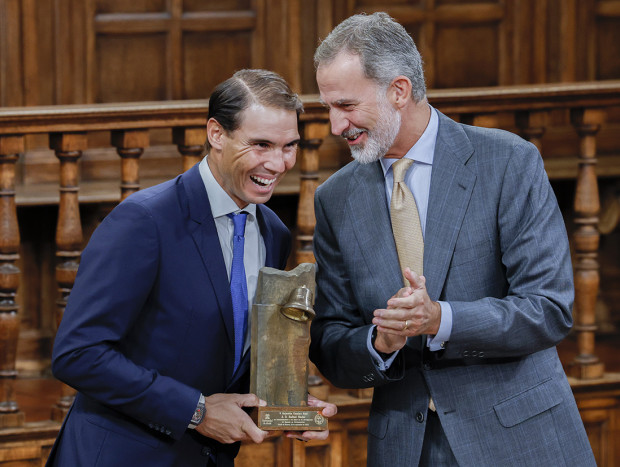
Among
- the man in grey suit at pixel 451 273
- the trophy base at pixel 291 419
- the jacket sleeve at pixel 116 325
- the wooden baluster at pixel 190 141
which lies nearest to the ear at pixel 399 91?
the man in grey suit at pixel 451 273

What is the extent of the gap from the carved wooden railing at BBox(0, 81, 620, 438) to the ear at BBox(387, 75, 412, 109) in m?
1.15

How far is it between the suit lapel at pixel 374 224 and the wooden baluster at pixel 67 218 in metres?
1.30

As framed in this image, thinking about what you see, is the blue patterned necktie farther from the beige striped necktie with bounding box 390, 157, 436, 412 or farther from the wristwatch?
the beige striped necktie with bounding box 390, 157, 436, 412

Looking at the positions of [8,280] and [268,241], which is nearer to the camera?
[268,241]

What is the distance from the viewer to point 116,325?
7.52 ft

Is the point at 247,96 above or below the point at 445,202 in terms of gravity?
above

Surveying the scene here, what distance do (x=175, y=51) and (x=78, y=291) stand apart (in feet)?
9.46

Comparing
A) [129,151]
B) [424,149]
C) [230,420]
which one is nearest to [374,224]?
[424,149]

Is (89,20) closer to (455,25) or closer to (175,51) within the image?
(175,51)

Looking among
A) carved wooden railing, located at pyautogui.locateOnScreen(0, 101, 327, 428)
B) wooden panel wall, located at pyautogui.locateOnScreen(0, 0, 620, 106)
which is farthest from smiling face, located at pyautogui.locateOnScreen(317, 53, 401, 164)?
wooden panel wall, located at pyautogui.locateOnScreen(0, 0, 620, 106)

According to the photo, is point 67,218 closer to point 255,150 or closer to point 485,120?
point 255,150

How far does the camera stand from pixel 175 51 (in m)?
4.99

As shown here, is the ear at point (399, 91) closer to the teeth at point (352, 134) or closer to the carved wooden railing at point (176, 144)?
the teeth at point (352, 134)

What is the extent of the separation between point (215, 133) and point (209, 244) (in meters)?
0.27
